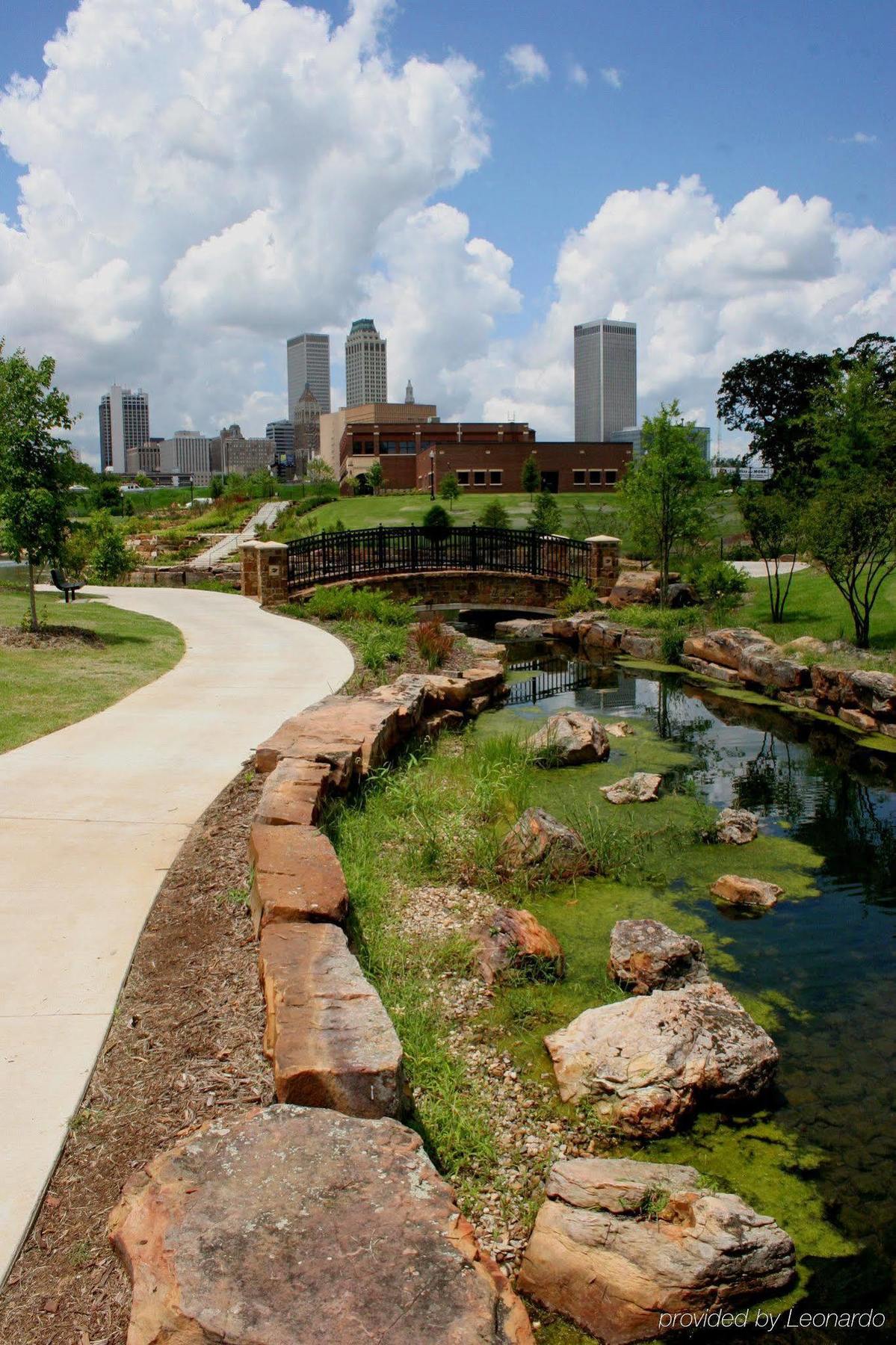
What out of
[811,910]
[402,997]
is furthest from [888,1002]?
[402,997]

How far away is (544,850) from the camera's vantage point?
6934 mm

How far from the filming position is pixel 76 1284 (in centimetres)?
269

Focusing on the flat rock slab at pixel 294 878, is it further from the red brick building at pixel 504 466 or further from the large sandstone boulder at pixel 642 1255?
the red brick building at pixel 504 466

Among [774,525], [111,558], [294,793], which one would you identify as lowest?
[294,793]

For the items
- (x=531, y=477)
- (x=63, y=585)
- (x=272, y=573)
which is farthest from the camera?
(x=531, y=477)

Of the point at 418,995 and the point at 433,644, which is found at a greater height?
the point at 433,644

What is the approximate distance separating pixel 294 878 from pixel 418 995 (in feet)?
2.87

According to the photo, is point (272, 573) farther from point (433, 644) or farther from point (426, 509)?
point (426, 509)

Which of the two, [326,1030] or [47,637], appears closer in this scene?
[326,1030]

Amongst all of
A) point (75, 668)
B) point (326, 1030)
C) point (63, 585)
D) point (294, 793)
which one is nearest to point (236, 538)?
point (63, 585)

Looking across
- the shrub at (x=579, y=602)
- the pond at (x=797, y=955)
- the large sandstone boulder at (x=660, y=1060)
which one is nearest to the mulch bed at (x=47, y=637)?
the pond at (x=797, y=955)

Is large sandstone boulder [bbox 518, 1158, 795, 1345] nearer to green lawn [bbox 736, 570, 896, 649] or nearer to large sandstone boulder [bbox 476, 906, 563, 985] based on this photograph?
large sandstone boulder [bbox 476, 906, 563, 985]

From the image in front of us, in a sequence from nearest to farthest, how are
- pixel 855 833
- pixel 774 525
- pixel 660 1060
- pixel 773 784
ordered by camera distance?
pixel 660 1060
pixel 855 833
pixel 773 784
pixel 774 525

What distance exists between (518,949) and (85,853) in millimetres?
2631
